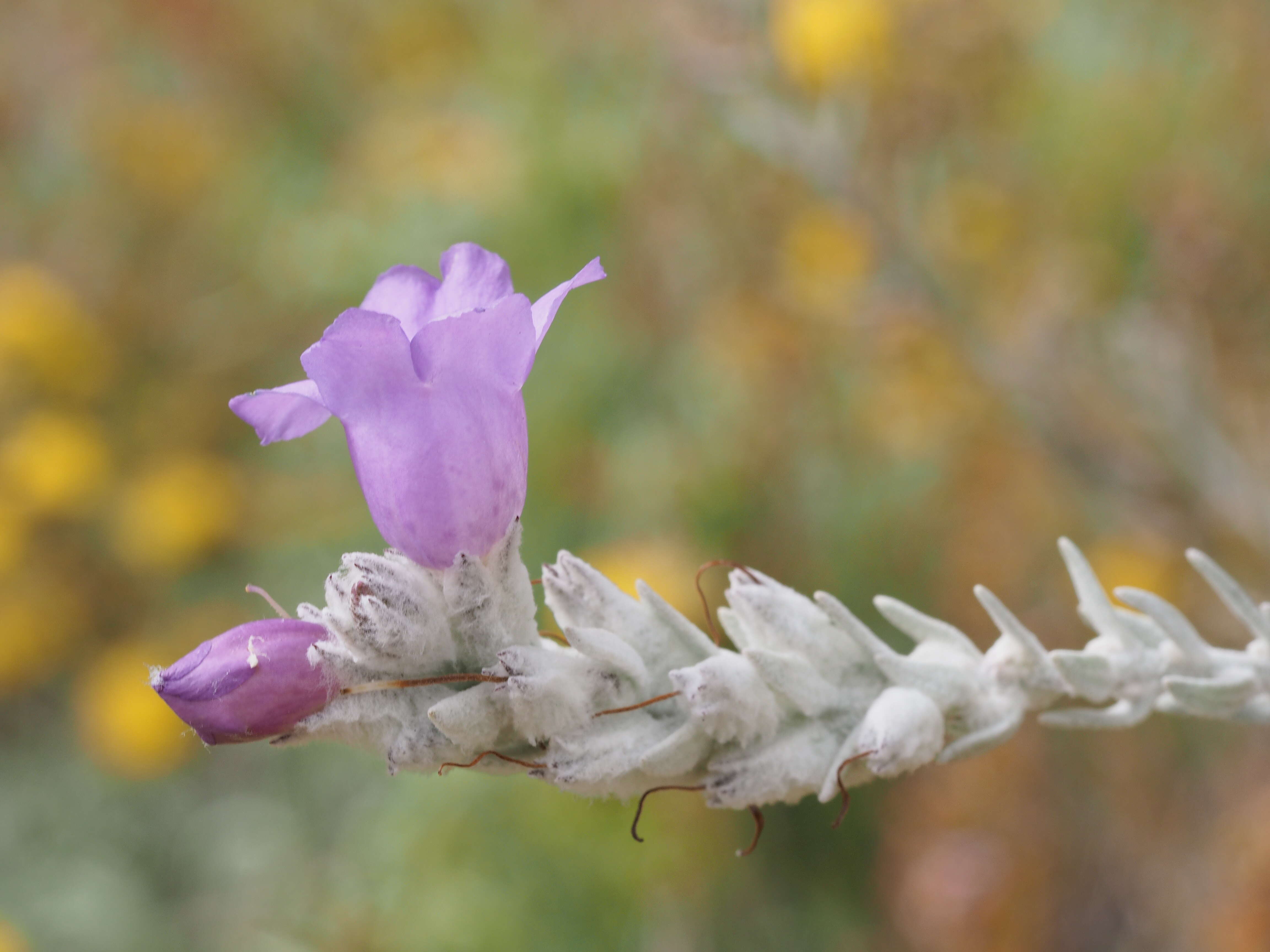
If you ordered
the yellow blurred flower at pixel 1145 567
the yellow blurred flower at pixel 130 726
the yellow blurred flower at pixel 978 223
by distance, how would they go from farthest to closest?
1. the yellow blurred flower at pixel 130 726
2. the yellow blurred flower at pixel 978 223
3. the yellow blurred flower at pixel 1145 567

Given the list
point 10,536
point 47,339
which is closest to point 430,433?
point 10,536

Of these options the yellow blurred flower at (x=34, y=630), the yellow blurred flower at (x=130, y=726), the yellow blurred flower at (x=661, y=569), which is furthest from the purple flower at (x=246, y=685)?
the yellow blurred flower at (x=34, y=630)

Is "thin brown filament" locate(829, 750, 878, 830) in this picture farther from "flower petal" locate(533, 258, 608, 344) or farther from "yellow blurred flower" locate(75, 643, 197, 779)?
"yellow blurred flower" locate(75, 643, 197, 779)

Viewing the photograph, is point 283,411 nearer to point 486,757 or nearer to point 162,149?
point 486,757

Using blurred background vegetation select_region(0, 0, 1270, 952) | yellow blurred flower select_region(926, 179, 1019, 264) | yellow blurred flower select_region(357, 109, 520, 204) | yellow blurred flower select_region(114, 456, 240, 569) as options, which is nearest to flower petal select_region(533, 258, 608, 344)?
blurred background vegetation select_region(0, 0, 1270, 952)

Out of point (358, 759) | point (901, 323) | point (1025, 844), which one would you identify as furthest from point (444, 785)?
point (901, 323)

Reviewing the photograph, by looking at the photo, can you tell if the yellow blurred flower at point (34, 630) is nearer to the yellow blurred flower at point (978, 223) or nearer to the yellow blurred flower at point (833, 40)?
the yellow blurred flower at point (833, 40)
